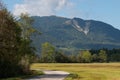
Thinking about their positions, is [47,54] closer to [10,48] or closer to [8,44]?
[10,48]

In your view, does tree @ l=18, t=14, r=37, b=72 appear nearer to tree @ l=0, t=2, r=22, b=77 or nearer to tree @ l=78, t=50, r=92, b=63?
tree @ l=0, t=2, r=22, b=77

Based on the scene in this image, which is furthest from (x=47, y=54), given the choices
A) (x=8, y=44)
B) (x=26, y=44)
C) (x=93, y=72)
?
(x=8, y=44)

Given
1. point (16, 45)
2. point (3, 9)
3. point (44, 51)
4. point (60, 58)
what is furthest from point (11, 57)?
point (44, 51)

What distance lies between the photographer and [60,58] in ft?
577

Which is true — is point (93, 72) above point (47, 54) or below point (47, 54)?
below

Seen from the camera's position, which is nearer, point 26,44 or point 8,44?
point 8,44

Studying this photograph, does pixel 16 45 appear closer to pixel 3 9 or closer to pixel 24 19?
pixel 3 9

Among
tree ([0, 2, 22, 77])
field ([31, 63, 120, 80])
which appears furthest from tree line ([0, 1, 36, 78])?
field ([31, 63, 120, 80])

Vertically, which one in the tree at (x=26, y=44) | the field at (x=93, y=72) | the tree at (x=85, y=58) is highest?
the tree at (x=26, y=44)

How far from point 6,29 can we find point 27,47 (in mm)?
12604

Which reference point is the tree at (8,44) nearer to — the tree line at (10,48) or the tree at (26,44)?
the tree line at (10,48)

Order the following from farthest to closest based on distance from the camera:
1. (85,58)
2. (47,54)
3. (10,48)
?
(85,58) → (47,54) → (10,48)

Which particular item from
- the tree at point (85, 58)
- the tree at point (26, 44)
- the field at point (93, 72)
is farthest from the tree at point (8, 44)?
the tree at point (85, 58)

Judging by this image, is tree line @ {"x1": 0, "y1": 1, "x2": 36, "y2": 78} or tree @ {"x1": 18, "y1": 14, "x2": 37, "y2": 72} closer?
tree line @ {"x1": 0, "y1": 1, "x2": 36, "y2": 78}
